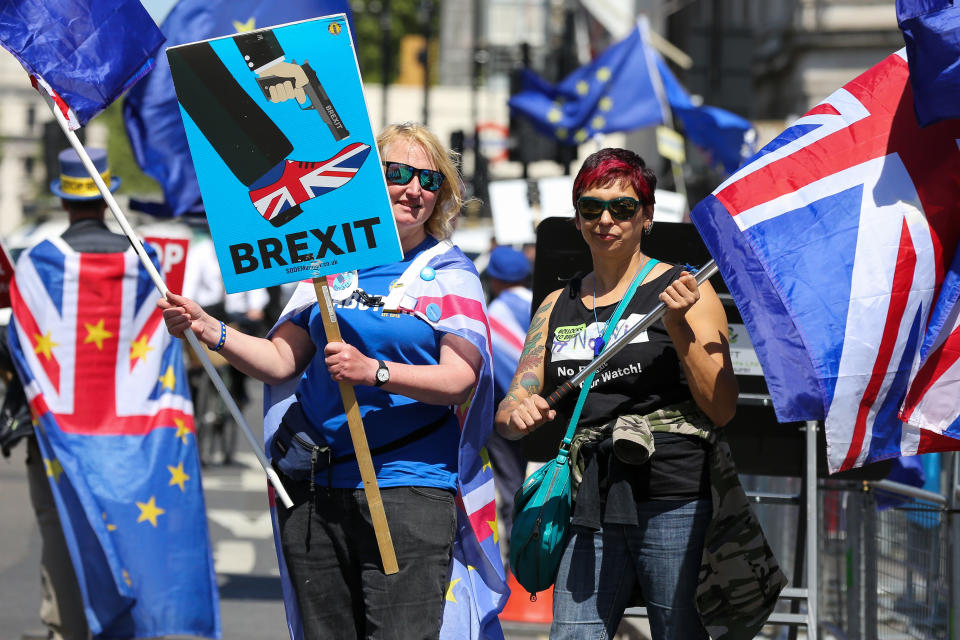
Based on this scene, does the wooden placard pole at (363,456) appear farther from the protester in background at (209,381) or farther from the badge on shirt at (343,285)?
the protester in background at (209,381)

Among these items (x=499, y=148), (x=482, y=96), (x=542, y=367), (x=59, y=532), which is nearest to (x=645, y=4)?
(x=59, y=532)

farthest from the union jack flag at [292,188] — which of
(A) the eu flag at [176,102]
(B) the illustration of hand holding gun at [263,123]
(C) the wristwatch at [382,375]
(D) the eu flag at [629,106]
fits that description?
(D) the eu flag at [629,106]

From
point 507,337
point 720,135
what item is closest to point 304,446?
point 507,337

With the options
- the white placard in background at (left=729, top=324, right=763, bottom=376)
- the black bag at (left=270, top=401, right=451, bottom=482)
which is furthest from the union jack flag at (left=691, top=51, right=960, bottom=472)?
the white placard in background at (left=729, top=324, right=763, bottom=376)

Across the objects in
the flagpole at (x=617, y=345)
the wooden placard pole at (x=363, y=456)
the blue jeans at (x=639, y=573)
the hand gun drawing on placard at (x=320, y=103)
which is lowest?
the blue jeans at (x=639, y=573)

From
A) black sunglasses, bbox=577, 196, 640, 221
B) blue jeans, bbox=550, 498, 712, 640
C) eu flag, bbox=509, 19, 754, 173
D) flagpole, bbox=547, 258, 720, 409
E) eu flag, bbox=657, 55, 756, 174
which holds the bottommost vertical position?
blue jeans, bbox=550, 498, 712, 640

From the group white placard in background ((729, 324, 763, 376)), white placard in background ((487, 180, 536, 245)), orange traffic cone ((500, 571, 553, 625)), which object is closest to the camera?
white placard in background ((729, 324, 763, 376))

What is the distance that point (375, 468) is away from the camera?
420 cm

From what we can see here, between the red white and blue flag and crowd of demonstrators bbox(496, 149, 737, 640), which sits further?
the red white and blue flag

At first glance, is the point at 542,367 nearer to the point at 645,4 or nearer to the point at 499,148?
the point at 645,4

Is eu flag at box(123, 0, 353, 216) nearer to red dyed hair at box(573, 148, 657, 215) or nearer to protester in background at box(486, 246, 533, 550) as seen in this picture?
protester in background at box(486, 246, 533, 550)

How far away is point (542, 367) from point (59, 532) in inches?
109

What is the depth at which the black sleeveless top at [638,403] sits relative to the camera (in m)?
4.23

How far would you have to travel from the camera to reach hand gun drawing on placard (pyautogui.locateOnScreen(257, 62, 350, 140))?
420cm
